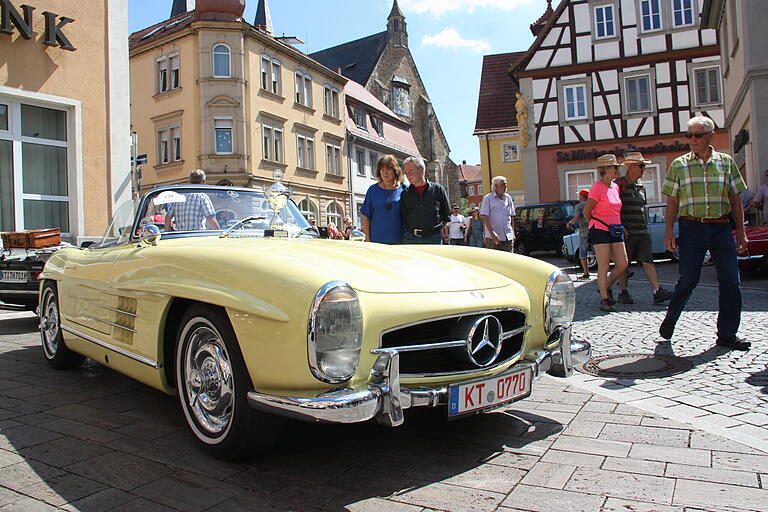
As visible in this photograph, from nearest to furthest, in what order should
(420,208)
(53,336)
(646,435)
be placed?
(646,435) → (53,336) → (420,208)

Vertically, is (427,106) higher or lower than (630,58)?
higher

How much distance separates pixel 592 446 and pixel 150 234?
2.58m

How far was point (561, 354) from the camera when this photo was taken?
3.14 m

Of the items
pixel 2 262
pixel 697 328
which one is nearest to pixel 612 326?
pixel 697 328

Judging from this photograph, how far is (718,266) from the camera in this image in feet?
15.6

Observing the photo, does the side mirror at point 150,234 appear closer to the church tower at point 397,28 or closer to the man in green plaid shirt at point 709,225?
the man in green plaid shirt at point 709,225

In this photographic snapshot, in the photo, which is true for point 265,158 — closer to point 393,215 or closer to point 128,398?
point 393,215

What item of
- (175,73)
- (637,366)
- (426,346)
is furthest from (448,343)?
(175,73)

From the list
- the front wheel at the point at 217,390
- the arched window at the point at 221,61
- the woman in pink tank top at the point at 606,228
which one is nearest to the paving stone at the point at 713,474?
the front wheel at the point at 217,390

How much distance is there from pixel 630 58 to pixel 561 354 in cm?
2436

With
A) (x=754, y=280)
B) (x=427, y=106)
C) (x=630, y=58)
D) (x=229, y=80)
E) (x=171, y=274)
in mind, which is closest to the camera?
(x=171, y=274)

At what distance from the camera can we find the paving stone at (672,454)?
273 centimetres

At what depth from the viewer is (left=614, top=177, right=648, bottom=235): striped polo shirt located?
24.1 ft

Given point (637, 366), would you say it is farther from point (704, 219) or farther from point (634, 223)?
point (634, 223)
